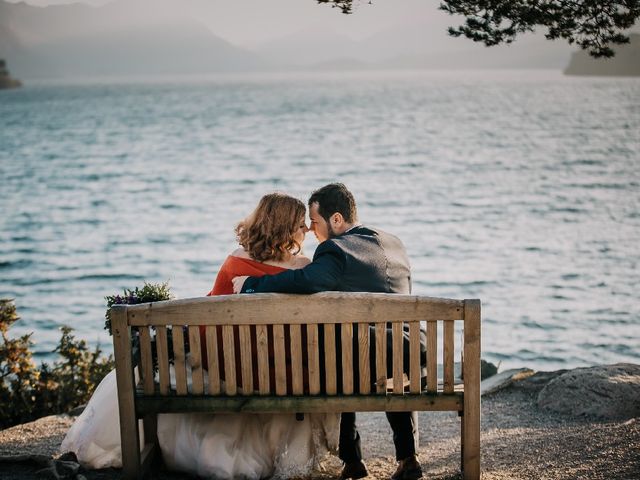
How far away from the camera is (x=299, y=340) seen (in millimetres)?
4094

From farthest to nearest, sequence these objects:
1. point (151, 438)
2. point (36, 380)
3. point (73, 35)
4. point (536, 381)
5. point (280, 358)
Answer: point (73, 35) → point (36, 380) → point (536, 381) → point (151, 438) → point (280, 358)

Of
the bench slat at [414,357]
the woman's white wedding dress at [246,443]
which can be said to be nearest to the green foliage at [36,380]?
the woman's white wedding dress at [246,443]

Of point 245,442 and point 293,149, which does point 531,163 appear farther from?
point 245,442

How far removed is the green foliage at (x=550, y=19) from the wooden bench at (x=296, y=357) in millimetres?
2416

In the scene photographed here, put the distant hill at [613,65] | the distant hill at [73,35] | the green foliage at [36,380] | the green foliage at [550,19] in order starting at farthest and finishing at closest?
the distant hill at [73,35], the distant hill at [613,65], the green foliage at [36,380], the green foliage at [550,19]

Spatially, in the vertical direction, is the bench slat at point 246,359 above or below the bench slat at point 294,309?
below

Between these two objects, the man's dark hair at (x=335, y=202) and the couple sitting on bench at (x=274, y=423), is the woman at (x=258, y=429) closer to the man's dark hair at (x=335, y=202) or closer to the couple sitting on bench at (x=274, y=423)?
the couple sitting on bench at (x=274, y=423)

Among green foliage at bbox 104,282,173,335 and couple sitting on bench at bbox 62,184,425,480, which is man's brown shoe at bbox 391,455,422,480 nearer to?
couple sitting on bench at bbox 62,184,425,480

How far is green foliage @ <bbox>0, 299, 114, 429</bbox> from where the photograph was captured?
750 cm

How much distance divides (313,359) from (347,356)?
171 mm

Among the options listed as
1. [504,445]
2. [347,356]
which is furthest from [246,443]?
[504,445]

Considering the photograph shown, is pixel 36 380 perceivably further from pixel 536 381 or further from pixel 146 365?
pixel 536 381

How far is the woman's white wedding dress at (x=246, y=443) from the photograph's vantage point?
4.50 m

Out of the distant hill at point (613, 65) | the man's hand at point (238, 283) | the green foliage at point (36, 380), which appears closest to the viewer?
the man's hand at point (238, 283)
